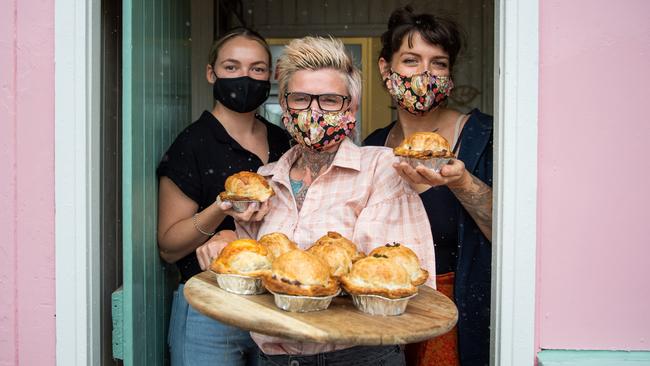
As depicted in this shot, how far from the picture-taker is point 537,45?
2154mm

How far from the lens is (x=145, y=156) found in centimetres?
282

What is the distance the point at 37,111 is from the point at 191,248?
999 millimetres

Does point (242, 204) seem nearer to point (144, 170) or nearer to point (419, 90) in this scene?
point (144, 170)

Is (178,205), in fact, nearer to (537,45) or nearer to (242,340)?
(242,340)

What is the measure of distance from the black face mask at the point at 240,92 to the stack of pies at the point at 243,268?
1180mm

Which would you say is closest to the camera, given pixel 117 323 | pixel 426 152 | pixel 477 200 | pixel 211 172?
pixel 426 152

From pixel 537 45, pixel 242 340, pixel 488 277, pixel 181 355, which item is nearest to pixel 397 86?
pixel 537 45

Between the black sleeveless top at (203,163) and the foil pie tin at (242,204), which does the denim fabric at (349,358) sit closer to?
the foil pie tin at (242,204)

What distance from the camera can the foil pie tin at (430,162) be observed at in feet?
7.47

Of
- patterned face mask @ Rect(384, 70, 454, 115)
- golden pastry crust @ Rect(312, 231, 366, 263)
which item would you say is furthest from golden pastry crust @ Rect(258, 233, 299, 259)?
patterned face mask @ Rect(384, 70, 454, 115)

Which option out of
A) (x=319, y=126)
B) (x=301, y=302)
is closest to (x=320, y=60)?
(x=319, y=126)

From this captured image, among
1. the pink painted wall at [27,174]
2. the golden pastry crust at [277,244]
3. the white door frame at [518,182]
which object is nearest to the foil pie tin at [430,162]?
the white door frame at [518,182]

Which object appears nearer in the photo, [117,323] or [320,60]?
[320,60]

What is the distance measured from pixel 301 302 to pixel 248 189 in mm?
716
